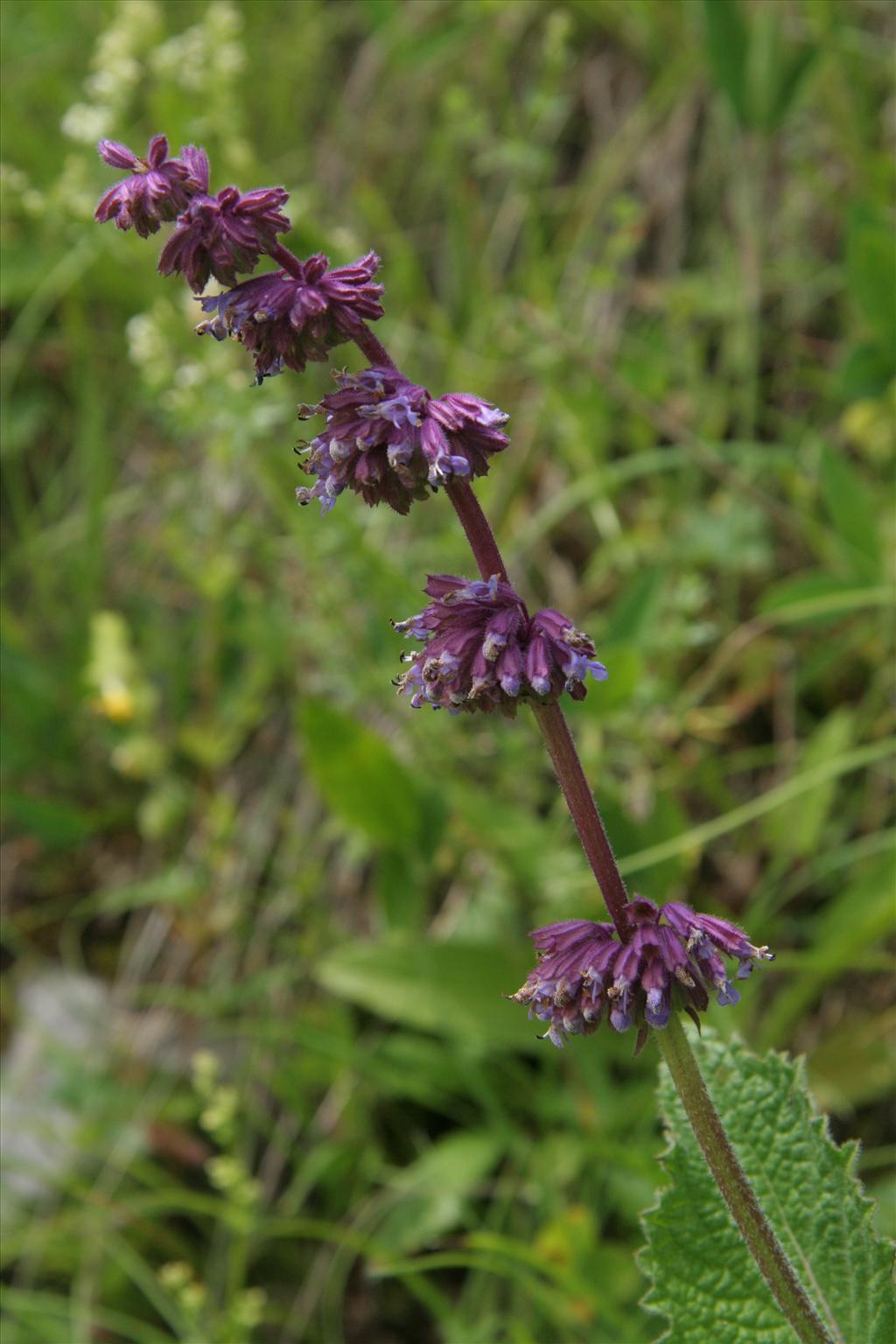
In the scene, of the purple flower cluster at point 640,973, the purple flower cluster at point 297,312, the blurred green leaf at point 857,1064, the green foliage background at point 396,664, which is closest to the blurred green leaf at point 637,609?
the green foliage background at point 396,664

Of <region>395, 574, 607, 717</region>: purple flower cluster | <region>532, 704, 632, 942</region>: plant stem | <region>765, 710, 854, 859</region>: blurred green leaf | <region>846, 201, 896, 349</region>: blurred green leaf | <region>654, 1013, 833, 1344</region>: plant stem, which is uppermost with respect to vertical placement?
<region>846, 201, 896, 349</region>: blurred green leaf

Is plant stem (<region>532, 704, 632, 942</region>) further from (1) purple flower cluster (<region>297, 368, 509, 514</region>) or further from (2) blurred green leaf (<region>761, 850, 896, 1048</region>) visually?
(2) blurred green leaf (<region>761, 850, 896, 1048</region>)

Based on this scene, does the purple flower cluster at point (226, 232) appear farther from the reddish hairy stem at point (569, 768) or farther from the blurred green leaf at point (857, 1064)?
the blurred green leaf at point (857, 1064)

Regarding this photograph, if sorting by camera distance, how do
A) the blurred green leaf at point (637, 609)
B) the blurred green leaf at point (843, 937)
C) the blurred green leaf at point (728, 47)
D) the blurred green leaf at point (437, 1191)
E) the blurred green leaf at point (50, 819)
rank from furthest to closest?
the blurred green leaf at point (50, 819) < the blurred green leaf at point (728, 47) < the blurred green leaf at point (637, 609) < the blurred green leaf at point (437, 1191) < the blurred green leaf at point (843, 937)

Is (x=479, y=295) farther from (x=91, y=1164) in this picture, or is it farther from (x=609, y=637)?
(x=91, y=1164)

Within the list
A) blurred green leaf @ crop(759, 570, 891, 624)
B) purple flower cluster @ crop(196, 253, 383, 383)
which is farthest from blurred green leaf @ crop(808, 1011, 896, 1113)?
purple flower cluster @ crop(196, 253, 383, 383)
